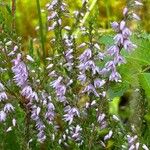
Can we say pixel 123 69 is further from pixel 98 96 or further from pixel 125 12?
pixel 125 12

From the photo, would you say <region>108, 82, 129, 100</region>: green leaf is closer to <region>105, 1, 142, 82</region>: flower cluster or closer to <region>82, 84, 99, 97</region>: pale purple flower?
<region>82, 84, 99, 97</region>: pale purple flower

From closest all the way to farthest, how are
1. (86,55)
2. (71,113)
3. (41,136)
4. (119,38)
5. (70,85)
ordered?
(119,38)
(86,55)
(71,113)
(70,85)
(41,136)

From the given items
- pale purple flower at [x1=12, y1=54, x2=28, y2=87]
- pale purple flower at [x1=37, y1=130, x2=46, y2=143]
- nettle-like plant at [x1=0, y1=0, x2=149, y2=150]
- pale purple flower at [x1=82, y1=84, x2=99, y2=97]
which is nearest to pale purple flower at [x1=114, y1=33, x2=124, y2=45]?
nettle-like plant at [x1=0, y1=0, x2=149, y2=150]

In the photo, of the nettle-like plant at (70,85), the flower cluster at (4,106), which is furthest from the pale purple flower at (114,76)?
the flower cluster at (4,106)

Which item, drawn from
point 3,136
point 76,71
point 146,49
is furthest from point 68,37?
point 3,136

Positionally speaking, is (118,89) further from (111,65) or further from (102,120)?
(111,65)

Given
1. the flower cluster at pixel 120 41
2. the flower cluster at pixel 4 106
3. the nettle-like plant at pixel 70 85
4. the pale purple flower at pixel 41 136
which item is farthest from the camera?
the pale purple flower at pixel 41 136

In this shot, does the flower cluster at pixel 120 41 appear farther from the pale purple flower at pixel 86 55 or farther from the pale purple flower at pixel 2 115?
the pale purple flower at pixel 2 115

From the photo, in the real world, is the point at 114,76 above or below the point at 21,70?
below

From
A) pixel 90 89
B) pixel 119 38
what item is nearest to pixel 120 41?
pixel 119 38
